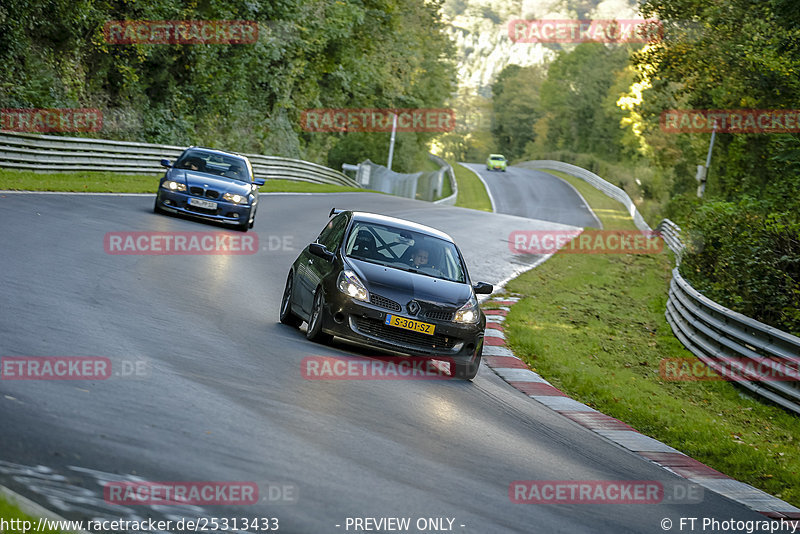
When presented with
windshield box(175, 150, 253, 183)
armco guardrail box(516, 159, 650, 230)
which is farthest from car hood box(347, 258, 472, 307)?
armco guardrail box(516, 159, 650, 230)

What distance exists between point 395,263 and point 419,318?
1.16m

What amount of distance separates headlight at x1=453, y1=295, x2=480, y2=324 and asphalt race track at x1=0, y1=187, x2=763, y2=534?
2.30ft

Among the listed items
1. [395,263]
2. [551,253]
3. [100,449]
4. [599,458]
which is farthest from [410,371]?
[551,253]

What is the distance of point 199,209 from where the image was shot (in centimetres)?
2112

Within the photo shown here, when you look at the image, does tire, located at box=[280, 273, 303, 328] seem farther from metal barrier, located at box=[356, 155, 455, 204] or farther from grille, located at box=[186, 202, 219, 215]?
metal barrier, located at box=[356, 155, 455, 204]

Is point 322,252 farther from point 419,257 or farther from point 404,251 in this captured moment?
point 419,257

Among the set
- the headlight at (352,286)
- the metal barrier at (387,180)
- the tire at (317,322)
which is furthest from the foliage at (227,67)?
the headlight at (352,286)

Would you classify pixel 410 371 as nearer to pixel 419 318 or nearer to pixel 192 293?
pixel 419 318

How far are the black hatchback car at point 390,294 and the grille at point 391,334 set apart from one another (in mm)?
11

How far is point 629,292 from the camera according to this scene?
901 inches

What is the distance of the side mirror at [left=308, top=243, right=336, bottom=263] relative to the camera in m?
11.4

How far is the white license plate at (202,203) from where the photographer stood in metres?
21.1

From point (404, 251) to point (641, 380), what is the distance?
374 centimetres

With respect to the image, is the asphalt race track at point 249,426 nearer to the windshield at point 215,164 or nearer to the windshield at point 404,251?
the windshield at point 404,251
